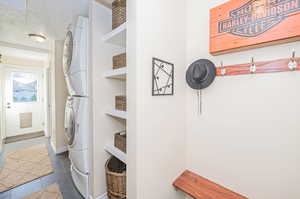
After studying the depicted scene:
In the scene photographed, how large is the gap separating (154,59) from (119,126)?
1010 millimetres

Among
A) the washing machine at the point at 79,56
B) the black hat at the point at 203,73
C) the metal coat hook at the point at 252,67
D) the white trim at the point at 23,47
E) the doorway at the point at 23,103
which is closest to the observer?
the metal coat hook at the point at 252,67

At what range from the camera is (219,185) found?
41.9 inches

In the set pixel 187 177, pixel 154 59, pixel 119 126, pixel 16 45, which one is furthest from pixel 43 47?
pixel 187 177

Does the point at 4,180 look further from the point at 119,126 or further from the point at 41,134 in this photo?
the point at 41,134

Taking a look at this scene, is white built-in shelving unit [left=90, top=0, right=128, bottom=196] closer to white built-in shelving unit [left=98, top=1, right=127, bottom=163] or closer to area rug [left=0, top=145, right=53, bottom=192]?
white built-in shelving unit [left=98, top=1, right=127, bottom=163]

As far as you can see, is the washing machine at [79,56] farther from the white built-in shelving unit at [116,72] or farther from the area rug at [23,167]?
the area rug at [23,167]

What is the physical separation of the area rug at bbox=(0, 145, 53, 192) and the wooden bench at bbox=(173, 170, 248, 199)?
7.38 feet

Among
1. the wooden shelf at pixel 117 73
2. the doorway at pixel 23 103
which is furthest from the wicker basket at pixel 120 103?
the doorway at pixel 23 103

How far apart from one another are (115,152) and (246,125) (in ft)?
3.95

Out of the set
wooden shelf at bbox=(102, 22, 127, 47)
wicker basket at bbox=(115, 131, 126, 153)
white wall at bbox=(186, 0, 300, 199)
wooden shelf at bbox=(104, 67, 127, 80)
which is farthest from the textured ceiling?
wicker basket at bbox=(115, 131, 126, 153)

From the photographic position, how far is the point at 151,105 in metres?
0.95

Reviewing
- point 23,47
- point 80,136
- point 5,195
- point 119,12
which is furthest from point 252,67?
point 23,47

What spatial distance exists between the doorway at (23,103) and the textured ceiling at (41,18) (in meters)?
1.76

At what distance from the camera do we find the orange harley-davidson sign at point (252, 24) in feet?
2.37
